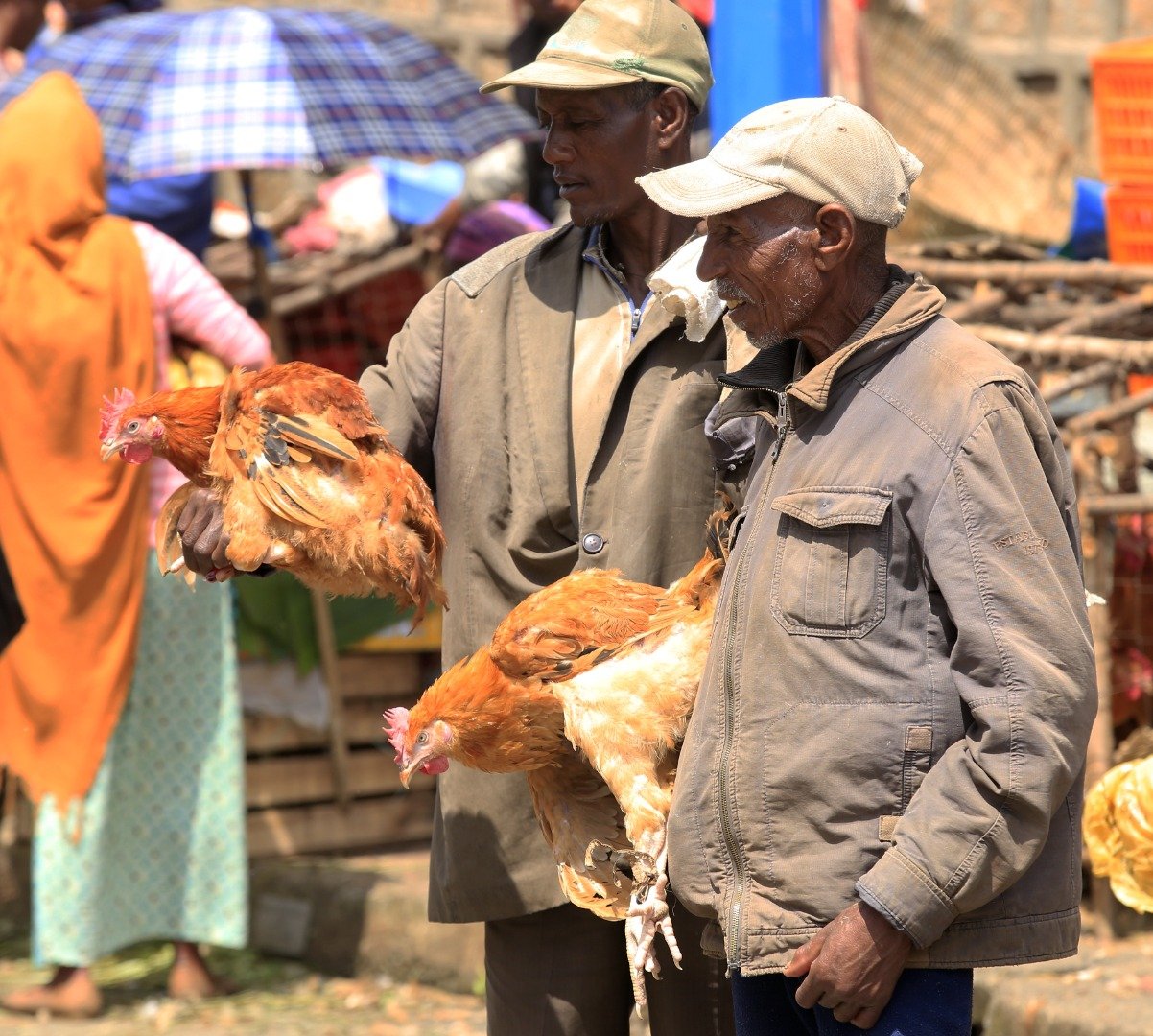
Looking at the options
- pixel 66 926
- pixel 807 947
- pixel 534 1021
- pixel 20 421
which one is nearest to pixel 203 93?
pixel 20 421

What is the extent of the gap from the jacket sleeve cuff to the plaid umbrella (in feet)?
13.0

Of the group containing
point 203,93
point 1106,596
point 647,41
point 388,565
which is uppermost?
point 647,41

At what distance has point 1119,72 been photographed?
20.9 ft

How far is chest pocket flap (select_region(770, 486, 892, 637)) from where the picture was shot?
2238 millimetres

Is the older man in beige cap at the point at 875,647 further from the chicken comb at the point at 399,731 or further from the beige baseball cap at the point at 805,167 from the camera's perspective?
the chicken comb at the point at 399,731

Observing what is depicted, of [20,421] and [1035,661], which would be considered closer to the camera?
[1035,661]

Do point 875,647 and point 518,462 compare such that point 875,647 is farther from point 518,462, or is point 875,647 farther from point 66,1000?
point 66,1000

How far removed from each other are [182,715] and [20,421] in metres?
1.08

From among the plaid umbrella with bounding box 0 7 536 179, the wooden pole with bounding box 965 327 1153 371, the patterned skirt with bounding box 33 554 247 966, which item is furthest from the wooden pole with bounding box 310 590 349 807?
the wooden pole with bounding box 965 327 1153 371

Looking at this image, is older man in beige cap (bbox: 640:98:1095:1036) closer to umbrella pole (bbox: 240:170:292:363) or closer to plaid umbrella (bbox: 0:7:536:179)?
plaid umbrella (bbox: 0:7:536:179)

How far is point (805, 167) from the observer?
2.31 meters

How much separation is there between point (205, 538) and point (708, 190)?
1.11 metres

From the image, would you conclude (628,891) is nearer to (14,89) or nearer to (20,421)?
(20,421)

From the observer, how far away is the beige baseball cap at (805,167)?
2314 millimetres
